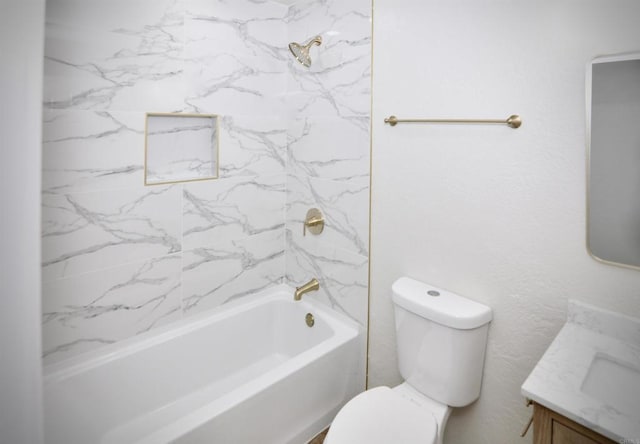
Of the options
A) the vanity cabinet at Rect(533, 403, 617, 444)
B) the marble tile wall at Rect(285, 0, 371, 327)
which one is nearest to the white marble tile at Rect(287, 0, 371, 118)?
the marble tile wall at Rect(285, 0, 371, 327)

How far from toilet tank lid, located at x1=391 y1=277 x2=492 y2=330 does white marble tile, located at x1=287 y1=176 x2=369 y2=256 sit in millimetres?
376

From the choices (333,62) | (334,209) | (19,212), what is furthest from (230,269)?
(19,212)

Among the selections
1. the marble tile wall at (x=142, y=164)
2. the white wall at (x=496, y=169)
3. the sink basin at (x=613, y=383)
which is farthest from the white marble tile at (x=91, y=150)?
the sink basin at (x=613, y=383)

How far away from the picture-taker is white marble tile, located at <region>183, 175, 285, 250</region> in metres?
2.06

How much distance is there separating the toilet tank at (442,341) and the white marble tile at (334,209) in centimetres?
44

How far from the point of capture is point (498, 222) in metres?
1.52

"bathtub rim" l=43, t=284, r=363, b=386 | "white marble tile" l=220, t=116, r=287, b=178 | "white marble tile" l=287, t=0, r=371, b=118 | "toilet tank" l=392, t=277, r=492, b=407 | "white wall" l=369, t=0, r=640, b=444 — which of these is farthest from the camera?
"white marble tile" l=220, t=116, r=287, b=178

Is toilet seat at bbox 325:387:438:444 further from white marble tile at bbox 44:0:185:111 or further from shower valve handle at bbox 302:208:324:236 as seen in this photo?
white marble tile at bbox 44:0:185:111

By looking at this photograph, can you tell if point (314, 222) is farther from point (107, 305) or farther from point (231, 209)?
point (107, 305)

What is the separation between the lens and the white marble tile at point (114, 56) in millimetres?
1576

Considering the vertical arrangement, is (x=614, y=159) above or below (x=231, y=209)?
above

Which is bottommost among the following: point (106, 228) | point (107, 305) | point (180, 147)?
point (107, 305)

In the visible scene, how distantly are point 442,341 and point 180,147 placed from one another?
5.11 ft

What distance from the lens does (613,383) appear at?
1079 millimetres
